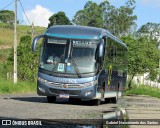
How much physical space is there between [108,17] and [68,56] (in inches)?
2906

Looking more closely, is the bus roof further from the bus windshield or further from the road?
the road

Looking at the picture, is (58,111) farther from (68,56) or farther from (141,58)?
(141,58)

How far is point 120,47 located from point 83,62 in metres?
6.87

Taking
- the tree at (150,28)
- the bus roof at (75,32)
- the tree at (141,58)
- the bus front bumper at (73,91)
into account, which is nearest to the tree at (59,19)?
the tree at (150,28)

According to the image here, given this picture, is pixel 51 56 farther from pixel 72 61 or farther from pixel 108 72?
pixel 108 72

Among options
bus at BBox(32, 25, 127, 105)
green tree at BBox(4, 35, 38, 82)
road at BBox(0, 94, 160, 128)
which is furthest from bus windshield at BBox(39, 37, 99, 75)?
green tree at BBox(4, 35, 38, 82)

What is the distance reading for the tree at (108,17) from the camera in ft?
298

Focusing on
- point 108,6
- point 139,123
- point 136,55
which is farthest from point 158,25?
point 139,123

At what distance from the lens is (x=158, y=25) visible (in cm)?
11744

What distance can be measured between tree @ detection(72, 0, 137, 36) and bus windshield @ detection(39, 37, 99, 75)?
70.1 metres

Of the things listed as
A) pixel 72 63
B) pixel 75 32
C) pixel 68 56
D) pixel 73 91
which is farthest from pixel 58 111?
pixel 75 32

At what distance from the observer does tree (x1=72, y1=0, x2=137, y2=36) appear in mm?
90688

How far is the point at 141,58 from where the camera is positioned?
5325 cm

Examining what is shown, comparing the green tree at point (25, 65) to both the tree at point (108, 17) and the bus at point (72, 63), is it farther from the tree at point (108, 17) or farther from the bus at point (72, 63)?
the tree at point (108, 17)
